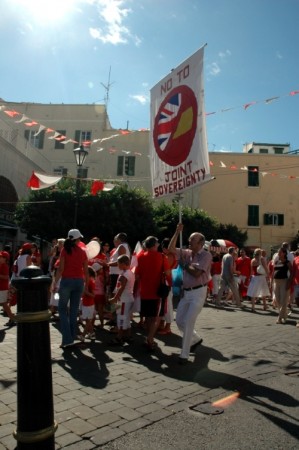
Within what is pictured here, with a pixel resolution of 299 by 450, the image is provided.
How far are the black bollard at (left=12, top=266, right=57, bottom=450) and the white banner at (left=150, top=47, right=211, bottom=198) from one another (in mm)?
3807

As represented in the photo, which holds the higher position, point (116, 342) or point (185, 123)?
point (185, 123)

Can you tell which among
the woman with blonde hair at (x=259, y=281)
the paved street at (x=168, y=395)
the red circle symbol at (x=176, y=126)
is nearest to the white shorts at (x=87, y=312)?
the paved street at (x=168, y=395)

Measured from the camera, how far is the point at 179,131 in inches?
259

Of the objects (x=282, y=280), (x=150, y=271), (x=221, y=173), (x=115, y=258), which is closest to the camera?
(x=150, y=271)

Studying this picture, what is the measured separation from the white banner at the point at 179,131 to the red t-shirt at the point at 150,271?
1097 millimetres

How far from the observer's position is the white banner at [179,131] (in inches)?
239

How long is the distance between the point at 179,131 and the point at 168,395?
3991 millimetres

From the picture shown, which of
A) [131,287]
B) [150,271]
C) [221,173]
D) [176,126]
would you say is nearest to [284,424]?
[150,271]

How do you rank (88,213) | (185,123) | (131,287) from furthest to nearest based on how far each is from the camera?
(88,213) < (131,287) < (185,123)

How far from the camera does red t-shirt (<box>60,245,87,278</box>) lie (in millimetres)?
6258

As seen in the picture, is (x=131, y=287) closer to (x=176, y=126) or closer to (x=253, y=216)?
(x=176, y=126)

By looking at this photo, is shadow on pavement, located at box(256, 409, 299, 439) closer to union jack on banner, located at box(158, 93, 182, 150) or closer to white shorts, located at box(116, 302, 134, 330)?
white shorts, located at box(116, 302, 134, 330)

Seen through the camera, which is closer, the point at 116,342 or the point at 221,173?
the point at 116,342

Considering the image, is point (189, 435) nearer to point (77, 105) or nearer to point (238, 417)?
point (238, 417)
